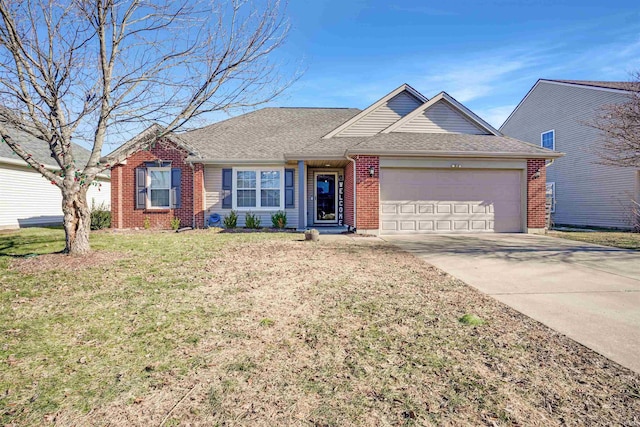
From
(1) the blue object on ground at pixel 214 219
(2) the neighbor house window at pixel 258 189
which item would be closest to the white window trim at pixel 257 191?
Result: (2) the neighbor house window at pixel 258 189

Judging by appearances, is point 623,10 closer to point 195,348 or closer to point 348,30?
point 348,30

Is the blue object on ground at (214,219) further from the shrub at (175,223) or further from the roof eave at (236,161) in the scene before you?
the roof eave at (236,161)

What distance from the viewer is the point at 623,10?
10.4 m

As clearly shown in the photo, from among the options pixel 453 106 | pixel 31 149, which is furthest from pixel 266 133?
pixel 31 149

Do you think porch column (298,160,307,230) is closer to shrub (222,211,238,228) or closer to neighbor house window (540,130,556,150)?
shrub (222,211,238,228)

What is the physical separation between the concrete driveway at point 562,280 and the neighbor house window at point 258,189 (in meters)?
5.73

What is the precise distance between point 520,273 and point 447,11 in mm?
8342

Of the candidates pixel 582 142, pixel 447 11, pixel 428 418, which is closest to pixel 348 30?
pixel 447 11

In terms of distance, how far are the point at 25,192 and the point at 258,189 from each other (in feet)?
33.8

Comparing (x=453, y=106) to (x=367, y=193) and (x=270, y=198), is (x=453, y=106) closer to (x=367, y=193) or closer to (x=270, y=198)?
(x=367, y=193)

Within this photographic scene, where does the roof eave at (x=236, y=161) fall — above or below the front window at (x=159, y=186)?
above

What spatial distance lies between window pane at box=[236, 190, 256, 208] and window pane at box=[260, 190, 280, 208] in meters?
0.34

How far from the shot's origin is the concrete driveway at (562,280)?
333 centimetres

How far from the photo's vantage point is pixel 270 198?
44.2 ft
